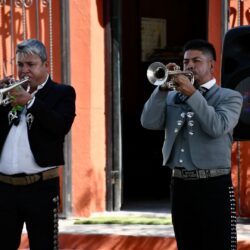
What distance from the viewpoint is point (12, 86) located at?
4.21 meters

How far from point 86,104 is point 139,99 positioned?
246 centimetres

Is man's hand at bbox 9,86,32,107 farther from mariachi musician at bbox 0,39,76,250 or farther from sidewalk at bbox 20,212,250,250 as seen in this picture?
sidewalk at bbox 20,212,250,250

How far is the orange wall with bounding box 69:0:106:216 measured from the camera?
7.28m

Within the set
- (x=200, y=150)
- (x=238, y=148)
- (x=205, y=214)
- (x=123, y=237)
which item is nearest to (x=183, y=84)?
(x=200, y=150)

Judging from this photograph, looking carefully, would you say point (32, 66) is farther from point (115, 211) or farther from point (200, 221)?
point (115, 211)

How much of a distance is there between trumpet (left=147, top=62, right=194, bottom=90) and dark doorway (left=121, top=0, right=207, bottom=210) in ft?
15.8

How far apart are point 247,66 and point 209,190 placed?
0.89 metres

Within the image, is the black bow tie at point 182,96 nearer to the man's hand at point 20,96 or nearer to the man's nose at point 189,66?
the man's nose at point 189,66

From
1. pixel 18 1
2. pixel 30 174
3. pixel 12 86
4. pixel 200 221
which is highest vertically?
pixel 18 1

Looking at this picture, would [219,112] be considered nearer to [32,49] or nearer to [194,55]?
[194,55]

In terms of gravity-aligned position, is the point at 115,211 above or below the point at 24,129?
below

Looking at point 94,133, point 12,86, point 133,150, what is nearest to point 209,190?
point 12,86

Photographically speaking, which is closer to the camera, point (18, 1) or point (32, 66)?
point (32, 66)

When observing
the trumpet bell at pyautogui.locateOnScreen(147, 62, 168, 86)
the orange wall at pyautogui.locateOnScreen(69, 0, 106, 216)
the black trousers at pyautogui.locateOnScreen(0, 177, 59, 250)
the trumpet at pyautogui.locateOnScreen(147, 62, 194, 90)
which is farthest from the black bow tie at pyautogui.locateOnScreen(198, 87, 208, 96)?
the orange wall at pyautogui.locateOnScreen(69, 0, 106, 216)
